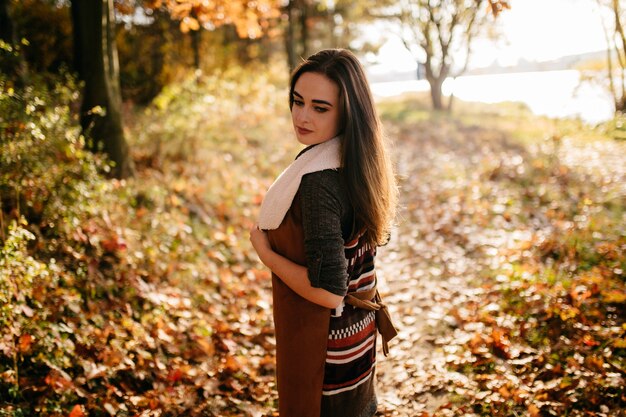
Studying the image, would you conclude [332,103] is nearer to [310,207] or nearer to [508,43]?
[310,207]

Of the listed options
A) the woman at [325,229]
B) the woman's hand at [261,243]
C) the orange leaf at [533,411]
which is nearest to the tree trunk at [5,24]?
the woman at [325,229]

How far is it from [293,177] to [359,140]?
1.15ft

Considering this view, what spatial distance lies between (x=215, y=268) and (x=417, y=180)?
6243mm

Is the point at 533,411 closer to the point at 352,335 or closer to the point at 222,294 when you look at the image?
the point at 352,335

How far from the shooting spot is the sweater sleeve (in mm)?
1844

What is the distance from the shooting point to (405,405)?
361 cm

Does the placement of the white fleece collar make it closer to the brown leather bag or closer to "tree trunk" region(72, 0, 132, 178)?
the brown leather bag

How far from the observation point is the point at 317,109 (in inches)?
80.0

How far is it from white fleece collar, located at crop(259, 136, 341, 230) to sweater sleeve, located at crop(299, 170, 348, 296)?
0.14 feet

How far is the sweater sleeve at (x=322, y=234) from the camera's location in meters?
1.84

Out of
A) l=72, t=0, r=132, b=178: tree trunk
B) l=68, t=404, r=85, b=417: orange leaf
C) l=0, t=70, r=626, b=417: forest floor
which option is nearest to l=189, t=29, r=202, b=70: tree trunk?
l=0, t=70, r=626, b=417: forest floor

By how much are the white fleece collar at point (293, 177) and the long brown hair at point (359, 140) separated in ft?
0.18

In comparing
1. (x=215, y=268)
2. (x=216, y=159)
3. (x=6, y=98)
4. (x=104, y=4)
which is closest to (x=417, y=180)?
(x=216, y=159)

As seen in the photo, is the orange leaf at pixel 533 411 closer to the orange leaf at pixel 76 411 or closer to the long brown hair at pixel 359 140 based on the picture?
the long brown hair at pixel 359 140
